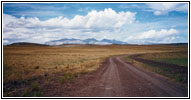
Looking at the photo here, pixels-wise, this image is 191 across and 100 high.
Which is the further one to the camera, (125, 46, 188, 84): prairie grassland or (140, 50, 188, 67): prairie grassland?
(140, 50, 188, 67): prairie grassland

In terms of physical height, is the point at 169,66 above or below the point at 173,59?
below

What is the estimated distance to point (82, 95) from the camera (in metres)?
9.44

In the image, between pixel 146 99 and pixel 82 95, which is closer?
pixel 146 99

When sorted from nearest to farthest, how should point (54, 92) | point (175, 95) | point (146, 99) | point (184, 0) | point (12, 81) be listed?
point (146, 99) < point (175, 95) < point (54, 92) < point (184, 0) < point (12, 81)

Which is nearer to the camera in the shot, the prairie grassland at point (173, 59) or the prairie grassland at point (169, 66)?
the prairie grassland at point (169, 66)

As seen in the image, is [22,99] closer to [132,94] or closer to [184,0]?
[132,94]

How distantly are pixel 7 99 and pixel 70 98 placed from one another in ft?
10.4

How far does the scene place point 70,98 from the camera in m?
8.90

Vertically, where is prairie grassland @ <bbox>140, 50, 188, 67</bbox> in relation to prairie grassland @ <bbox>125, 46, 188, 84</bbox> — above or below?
above

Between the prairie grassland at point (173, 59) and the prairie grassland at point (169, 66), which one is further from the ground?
the prairie grassland at point (173, 59)

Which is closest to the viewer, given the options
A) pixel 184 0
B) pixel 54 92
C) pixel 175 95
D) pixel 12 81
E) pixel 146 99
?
pixel 146 99

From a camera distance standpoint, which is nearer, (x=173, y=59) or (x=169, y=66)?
(x=169, y=66)

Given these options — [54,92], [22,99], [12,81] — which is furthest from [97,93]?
[12,81]

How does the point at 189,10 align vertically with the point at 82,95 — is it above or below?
above
